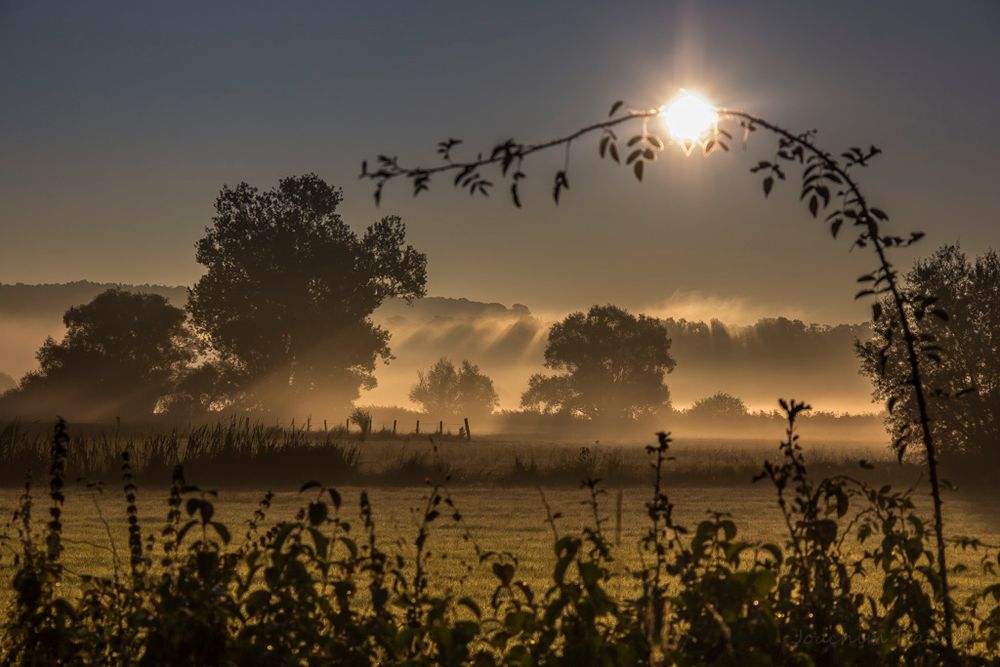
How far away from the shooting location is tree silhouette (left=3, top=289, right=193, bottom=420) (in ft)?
233

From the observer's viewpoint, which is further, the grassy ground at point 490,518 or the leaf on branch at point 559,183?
the grassy ground at point 490,518

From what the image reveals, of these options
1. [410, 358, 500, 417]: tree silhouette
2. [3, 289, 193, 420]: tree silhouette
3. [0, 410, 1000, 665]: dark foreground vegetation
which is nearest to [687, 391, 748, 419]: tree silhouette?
[410, 358, 500, 417]: tree silhouette

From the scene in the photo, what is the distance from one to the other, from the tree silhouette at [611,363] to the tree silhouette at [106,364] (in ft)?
123

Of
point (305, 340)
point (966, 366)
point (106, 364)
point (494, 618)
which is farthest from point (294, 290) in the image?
point (494, 618)

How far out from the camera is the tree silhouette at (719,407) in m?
118

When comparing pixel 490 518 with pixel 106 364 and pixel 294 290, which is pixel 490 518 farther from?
pixel 106 364

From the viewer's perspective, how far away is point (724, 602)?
4148 millimetres

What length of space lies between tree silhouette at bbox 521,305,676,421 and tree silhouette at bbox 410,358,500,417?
1172 inches

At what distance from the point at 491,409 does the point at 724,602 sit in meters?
120

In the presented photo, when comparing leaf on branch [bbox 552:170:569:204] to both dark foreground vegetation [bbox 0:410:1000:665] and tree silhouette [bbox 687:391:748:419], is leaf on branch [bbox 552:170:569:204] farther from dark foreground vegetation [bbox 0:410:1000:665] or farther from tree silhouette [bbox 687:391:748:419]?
tree silhouette [bbox 687:391:748:419]

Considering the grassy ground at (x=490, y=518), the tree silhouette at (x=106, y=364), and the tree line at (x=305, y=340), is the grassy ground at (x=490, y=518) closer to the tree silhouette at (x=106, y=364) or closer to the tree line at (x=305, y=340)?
the tree line at (x=305, y=340)

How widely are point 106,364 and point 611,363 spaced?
4501 cm

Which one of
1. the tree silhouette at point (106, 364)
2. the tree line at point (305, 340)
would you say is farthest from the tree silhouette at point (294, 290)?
the tree silhouette at point (106, 364)

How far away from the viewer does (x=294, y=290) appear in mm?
58031
